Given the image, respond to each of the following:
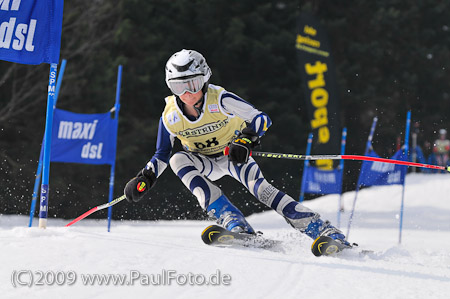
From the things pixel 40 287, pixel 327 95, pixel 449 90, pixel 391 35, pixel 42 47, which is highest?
pixel 391 35

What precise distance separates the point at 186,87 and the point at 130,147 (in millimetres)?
13151

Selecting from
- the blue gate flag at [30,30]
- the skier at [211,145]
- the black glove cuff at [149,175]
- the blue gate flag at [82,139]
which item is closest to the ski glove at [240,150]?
the skier at [211,145]

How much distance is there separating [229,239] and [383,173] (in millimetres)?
3889

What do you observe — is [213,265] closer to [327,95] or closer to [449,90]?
[327,95]

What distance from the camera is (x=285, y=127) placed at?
21.8m

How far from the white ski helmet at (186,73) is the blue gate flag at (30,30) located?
928 millimetres

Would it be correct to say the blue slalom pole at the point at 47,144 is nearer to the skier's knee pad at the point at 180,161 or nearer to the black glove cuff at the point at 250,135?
the skier's knee pad at the point at 180,161

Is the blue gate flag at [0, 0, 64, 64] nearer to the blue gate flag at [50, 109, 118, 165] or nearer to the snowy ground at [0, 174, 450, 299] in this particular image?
the snowy ground at [0, 174, 450, 299]

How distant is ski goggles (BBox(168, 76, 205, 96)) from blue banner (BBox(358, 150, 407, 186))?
383 cm

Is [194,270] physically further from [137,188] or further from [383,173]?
[383,173]

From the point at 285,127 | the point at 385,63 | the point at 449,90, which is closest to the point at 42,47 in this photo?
the point at 285,127

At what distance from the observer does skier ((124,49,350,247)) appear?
4.55 meters

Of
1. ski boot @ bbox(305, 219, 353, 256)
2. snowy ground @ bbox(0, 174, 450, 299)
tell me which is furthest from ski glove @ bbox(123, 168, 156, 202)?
ski boot @ bbox(305, 219, 353, 256)

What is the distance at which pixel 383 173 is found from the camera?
7715 millimetres
